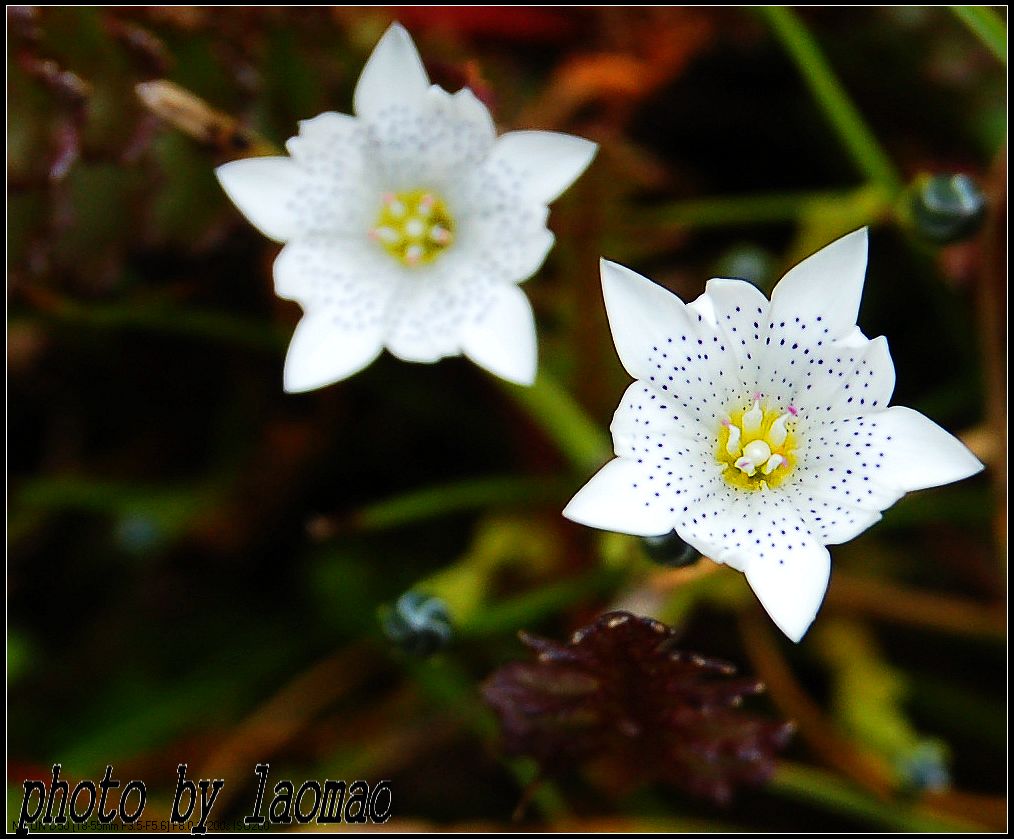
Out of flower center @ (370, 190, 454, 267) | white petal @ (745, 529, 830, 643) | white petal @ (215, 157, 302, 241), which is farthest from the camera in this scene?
flower center @ (370, 190, 454, 267)

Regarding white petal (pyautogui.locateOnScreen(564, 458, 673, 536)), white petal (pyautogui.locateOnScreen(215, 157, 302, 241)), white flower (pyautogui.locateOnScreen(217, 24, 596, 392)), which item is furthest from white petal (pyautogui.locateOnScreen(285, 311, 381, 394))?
white petal (pyautogui.locateOnScreen(564, 458, 673, 536))

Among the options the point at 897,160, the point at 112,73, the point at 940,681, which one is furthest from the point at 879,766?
the point at 112,73

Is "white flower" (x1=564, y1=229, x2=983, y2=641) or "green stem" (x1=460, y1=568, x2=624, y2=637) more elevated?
"white flower" (x1=564, y1=229, x2=983, y2=641)

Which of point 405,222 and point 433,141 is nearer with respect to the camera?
point 433,141

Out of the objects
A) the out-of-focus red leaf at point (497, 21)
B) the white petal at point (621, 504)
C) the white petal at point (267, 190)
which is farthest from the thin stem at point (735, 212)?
the white petal at point (621, 504)

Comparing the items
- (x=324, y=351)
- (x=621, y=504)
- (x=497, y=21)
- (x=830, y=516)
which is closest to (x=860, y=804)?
(x=830, y=516)

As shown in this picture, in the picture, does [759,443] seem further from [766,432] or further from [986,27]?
[986,27]

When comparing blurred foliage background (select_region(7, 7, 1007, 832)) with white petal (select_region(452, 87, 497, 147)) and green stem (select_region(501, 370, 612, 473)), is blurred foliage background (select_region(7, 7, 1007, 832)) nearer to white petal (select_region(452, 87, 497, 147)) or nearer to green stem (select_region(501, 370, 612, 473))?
green stem (select_region(501, 370, 612, 473))

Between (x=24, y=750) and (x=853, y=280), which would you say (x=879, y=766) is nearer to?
(x=853, y=280)
